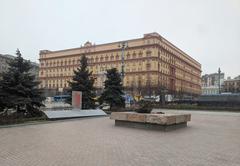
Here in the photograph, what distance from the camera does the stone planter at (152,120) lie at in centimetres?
1169

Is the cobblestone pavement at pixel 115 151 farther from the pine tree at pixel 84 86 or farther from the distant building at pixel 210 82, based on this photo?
the distant building at pixel 210 82

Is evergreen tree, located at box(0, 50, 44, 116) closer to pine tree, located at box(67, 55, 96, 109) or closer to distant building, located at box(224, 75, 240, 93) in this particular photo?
pine tree, located at box(67, 55, 96, 109)

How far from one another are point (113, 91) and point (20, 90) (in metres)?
11.0

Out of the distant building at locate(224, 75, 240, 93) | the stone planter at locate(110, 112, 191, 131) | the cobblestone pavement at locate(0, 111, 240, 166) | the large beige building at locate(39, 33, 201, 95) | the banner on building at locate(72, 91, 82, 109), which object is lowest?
the cobblestone pavement at locate(0, 111, 240, 166)

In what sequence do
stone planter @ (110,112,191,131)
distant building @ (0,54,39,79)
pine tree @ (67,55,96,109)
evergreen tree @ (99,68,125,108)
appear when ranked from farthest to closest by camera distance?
evergreen tree @ (99,68,125,108) < pine tree @ (67,55,96,109) < distant building @ (0,54,39,79) < stone planter @ (110,112,191,131)

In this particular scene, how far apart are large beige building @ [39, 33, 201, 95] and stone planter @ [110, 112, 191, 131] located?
125 feet

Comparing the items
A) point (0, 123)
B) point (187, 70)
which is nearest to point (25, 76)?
point (0, 123)

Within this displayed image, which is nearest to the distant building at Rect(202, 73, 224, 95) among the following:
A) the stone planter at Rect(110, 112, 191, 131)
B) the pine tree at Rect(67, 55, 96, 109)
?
the pine tree at Rect(67, 55, 96, 109)

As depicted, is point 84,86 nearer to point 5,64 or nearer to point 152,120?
point 152,120

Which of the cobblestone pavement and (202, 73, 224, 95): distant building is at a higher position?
(202, 73, 224, 95): distant building

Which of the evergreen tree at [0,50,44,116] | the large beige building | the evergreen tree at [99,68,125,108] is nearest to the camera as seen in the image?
the evergreen tree at [0,50,44,116]

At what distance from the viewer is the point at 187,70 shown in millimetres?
98500

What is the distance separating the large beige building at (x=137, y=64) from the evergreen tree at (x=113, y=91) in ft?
90.0

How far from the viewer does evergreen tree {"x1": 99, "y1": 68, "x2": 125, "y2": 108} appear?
78.8ft
